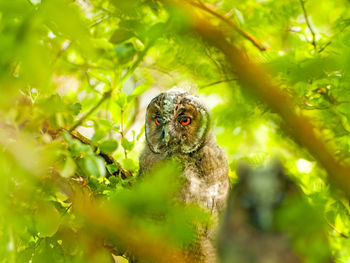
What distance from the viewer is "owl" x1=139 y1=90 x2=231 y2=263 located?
156 centimetres

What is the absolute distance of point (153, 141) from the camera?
1818mm

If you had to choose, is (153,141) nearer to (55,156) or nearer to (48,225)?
(48,225)

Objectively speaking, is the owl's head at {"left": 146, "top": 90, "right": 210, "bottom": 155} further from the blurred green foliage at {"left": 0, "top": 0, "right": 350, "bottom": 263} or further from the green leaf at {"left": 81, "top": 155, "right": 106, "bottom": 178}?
the green leaf at {"left": 81, "top": 155, "right": 106, "bottom": 178}

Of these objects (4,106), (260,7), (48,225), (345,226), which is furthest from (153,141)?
(4,106)

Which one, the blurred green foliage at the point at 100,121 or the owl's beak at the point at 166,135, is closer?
the blurred green foliage at the point at 100,121

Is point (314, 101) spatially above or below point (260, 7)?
below

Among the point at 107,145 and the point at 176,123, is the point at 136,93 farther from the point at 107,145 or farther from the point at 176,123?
the point at 176,123

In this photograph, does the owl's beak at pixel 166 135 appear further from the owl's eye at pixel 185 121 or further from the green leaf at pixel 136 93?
the green leaf at pixel 136 93

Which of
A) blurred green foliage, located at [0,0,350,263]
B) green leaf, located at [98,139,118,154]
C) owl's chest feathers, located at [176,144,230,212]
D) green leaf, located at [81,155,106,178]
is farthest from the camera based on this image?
owl's chest feathers, located at [176,144,230,212]

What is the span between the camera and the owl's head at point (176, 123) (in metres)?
1.77

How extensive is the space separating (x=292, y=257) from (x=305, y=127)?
16 centimetres

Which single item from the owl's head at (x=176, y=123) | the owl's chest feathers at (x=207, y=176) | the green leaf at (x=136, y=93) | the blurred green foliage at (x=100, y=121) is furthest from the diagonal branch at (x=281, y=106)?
the owl's head at (x=176, y=123)

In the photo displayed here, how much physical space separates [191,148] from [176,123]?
0.46ft

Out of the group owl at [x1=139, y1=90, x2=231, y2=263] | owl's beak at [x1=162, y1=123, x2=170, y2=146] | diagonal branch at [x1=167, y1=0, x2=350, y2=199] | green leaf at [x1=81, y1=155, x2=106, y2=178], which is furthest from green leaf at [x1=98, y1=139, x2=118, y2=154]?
owl's beak at [x1=162, y1=123, x2=170, y2=146]
